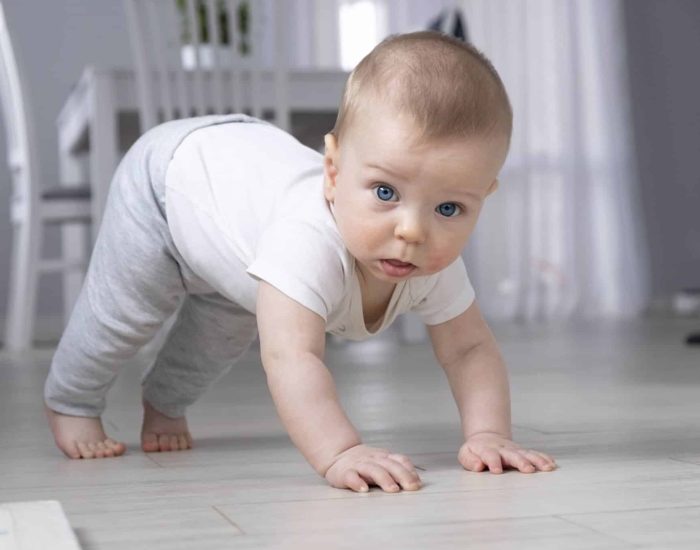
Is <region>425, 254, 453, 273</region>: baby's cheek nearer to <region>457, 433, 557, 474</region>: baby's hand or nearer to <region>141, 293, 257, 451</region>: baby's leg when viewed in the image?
<region>457, 433, 557, 474</region>: baby's hand

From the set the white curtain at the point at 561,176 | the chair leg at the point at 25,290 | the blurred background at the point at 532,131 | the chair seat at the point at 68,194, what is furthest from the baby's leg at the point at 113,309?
the white curtain at the point at 561,176

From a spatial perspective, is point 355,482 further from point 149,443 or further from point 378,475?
point 149,443

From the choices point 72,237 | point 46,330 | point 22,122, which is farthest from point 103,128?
point 46,330

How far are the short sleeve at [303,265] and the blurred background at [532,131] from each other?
377 centimetres

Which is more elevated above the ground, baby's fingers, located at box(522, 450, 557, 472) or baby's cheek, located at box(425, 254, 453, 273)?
baby's cheek, located at box(425, 254, 453, 273)

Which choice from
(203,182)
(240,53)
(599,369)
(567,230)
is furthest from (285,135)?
(567,230)

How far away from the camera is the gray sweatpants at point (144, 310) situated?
1.30m

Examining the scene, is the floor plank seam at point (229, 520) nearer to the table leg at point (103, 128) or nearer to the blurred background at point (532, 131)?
the table leg at point (103, 128)

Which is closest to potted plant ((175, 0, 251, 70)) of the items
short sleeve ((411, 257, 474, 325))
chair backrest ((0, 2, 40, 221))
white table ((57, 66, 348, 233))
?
white table ((57, 66, 348, 233))

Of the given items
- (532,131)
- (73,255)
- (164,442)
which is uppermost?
(164,442)

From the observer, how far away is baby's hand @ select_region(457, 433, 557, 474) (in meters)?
1.11

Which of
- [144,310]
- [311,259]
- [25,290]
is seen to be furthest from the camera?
[25,290]

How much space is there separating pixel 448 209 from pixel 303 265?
141 millimetres

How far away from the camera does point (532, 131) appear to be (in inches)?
194
